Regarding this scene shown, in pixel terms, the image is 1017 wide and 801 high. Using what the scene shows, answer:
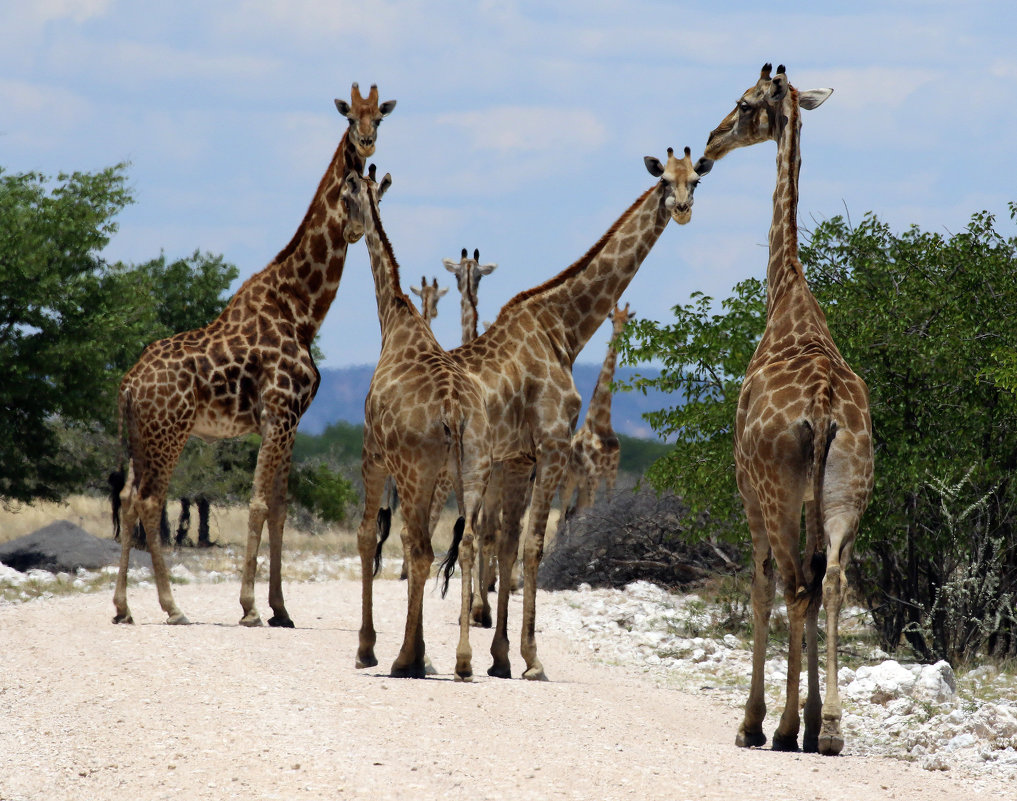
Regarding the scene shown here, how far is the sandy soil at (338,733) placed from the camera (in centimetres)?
643

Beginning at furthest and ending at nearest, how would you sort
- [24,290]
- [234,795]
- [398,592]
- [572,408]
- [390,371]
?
[24,290], [398,592], [572,408], [390,371], [234,795]

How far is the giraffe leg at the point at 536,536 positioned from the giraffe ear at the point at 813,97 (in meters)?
3.24

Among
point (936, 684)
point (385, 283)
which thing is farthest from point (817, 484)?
point (385, 283)

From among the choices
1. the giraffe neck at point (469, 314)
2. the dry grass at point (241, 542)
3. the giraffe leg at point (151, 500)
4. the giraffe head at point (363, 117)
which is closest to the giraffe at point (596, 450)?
the dry grass at point (241, 542)

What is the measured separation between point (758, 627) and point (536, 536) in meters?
2.56

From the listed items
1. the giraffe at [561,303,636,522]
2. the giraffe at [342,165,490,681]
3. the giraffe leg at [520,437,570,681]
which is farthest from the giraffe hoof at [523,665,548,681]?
the giraffe at [561,303,636,522]

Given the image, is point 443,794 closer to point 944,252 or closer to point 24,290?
point 944,252

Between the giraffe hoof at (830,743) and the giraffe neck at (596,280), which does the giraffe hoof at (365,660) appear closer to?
the giraffe neck at (596,280)

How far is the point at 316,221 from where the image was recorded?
12555 millimetres

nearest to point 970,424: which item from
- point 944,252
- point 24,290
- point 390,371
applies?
point 944,252

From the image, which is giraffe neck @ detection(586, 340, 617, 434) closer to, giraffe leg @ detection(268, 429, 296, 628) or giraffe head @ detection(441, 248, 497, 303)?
giraffe head @ detection(441, 248, 497, 303)

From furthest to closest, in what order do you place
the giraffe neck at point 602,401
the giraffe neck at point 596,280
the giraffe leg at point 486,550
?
1. the giraffe neck at point 602,401
2. the giraffe leg at point 486,550
3. the giraffe neck at point 596,280

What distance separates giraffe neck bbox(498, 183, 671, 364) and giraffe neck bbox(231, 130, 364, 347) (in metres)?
2.26

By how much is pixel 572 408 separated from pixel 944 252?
483 centimetres
